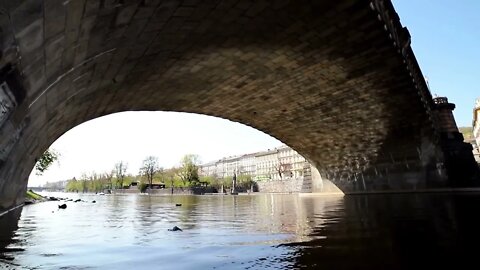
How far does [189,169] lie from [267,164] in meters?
Answer: 49.5

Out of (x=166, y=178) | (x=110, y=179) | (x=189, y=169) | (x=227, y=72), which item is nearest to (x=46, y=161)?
(x=227, y=72)

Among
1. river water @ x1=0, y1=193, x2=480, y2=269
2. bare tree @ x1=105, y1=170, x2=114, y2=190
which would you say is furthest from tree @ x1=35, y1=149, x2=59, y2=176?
bare tree @ x1=105, y1=170, x2=114, y2=190

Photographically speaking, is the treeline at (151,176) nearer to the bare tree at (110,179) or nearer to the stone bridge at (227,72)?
the bare tree at (110,179)

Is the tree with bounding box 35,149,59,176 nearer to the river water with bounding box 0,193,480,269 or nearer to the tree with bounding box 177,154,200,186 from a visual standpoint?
the river water with bounding box 0,193,480,269

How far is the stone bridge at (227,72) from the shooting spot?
21.2ft

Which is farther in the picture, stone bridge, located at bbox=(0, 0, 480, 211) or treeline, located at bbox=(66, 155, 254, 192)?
treeline, located at bbox=(66, 155, 254, 192)

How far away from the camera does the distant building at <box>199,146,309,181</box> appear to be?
423ft

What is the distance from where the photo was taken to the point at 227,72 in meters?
17.5

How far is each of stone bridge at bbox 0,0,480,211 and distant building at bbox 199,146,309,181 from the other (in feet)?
295

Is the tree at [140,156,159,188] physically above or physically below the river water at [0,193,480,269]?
above

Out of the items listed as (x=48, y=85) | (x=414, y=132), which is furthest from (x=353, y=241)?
(x=414, y=132)

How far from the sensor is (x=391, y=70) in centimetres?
1805

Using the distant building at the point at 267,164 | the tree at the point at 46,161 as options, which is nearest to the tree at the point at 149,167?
the distant building at the point at 267,164

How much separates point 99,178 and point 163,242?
6683 inches
